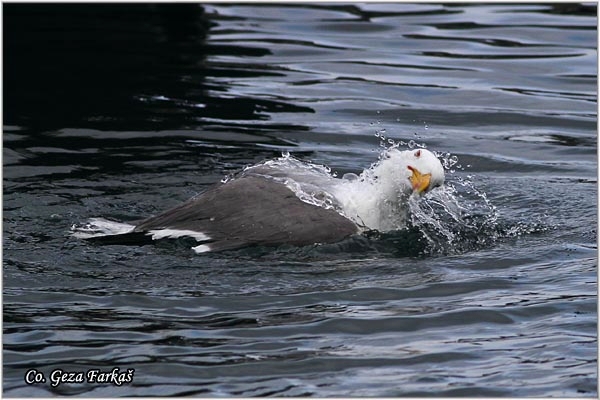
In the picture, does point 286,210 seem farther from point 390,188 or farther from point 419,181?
point 419,181

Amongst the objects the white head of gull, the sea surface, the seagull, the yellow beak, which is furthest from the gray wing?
the yellow beak

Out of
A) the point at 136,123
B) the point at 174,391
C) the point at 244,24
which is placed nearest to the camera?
the point at 174,391

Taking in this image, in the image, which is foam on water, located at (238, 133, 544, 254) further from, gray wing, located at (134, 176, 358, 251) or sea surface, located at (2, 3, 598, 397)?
gray wing, located at (134, 176, 358, 251)

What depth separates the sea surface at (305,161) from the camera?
6.04 m

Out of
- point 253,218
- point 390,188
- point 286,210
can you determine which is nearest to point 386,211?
point 390,188

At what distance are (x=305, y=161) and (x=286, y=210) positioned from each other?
2234mm

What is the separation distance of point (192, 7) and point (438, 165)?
7.51 metres

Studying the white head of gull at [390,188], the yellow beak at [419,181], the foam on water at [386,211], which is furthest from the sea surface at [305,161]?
the yellow beak at [419,181]

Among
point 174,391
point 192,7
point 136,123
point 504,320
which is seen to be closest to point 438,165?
point 504,320

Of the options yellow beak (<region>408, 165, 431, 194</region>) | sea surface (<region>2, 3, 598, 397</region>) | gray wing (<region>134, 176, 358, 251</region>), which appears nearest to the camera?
sea surface (<region>2, 3, 598, 397</region>)

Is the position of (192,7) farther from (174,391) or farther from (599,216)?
(174,391)

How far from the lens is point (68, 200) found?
28.7ft

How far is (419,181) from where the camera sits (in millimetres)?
8055

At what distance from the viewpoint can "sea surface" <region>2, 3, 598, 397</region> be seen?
6.04 metres
